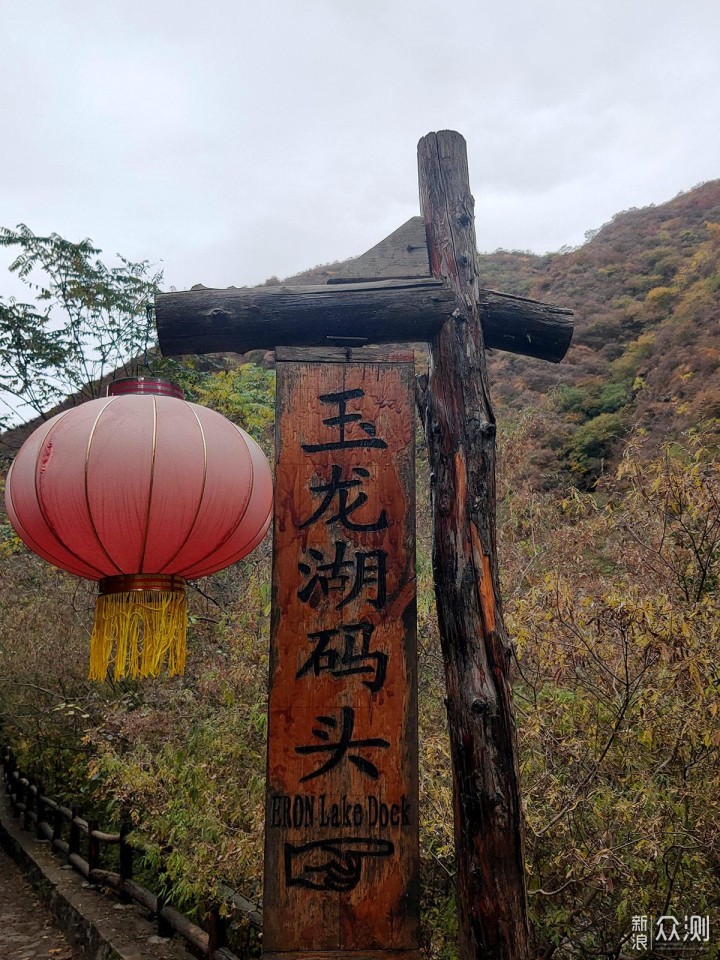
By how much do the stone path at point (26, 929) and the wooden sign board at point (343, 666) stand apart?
5.34 m

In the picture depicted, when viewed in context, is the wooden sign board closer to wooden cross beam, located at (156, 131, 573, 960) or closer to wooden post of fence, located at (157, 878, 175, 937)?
wooden cross beam, located at (156, 131, 573, 960)

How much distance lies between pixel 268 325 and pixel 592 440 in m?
11.7

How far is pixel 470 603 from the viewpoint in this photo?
6.42ft

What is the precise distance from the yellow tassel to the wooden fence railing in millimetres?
2745

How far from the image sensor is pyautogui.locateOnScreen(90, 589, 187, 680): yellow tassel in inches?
85.4

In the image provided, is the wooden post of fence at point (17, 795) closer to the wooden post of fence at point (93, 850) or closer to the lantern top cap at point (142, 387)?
the wooden post of fence at point (93, 850)

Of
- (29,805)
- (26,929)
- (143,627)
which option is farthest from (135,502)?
(29,805)

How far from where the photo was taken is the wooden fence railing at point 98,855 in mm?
4570

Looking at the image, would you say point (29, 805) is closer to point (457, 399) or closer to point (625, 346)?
point (457, 399)

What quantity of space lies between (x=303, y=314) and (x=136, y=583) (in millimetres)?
935

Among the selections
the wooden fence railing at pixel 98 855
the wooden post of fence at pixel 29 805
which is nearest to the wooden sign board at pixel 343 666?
the wooden fence railing at pixel 98 855

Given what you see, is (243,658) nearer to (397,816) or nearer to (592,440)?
(397,816)

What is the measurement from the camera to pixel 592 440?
13.0m

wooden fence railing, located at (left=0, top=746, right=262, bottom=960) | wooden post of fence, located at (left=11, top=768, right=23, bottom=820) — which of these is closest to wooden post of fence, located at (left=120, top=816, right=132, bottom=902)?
wooden fence railing, located at (left=0, top=746, right=262, bottom=960)
